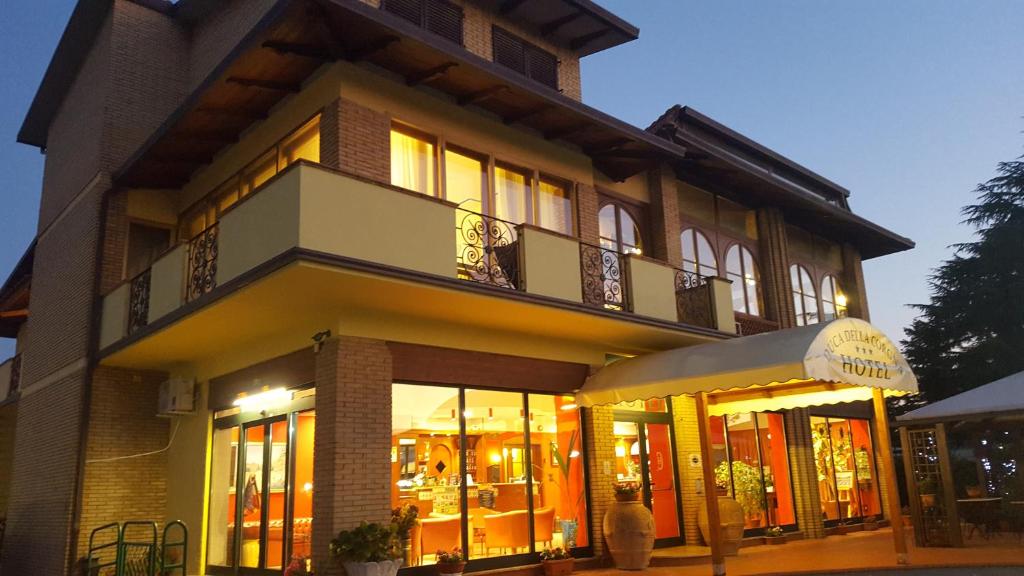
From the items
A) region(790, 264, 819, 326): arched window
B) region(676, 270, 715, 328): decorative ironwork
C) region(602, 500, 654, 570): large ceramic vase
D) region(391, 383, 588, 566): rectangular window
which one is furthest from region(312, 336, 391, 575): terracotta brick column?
region(790, 264, 819, 326): arched window

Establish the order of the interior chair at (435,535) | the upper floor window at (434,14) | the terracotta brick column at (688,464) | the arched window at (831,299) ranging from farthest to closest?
1. the arched window at (831,299)
2. the terracotta brick column at (688,464)
3. the upper floor window at (434,14)
4. the interior chair at (435,535)

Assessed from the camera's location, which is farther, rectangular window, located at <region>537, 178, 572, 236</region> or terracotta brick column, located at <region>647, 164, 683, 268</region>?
terracotta brick column, located at <region>647, 164, 683, 268</region>

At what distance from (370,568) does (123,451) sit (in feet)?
22.0

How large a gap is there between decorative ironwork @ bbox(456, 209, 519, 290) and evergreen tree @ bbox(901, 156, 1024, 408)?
2153 centimetres

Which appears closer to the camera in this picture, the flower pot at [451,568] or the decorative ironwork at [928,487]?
the flower pot at [451,568]

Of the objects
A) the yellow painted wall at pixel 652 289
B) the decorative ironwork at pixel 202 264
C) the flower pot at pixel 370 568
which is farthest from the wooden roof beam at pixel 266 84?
the flower pot at pixel 370 568

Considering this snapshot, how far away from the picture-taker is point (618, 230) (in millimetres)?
15117

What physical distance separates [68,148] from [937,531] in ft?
59.8

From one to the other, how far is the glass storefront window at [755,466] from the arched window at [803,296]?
122 inches

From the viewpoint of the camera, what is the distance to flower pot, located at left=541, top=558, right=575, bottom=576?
448 inches

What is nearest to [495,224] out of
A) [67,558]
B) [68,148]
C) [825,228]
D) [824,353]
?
[824,353]

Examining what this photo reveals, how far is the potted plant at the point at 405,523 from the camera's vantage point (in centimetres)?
994

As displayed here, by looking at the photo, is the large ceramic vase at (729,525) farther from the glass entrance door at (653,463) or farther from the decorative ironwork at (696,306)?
the decorative ironwork at (696,306)

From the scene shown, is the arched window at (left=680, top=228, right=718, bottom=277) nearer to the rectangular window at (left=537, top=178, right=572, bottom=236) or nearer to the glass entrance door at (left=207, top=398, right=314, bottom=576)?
the rectangular window at (left=537, top=178, right=572, bottom=236)
